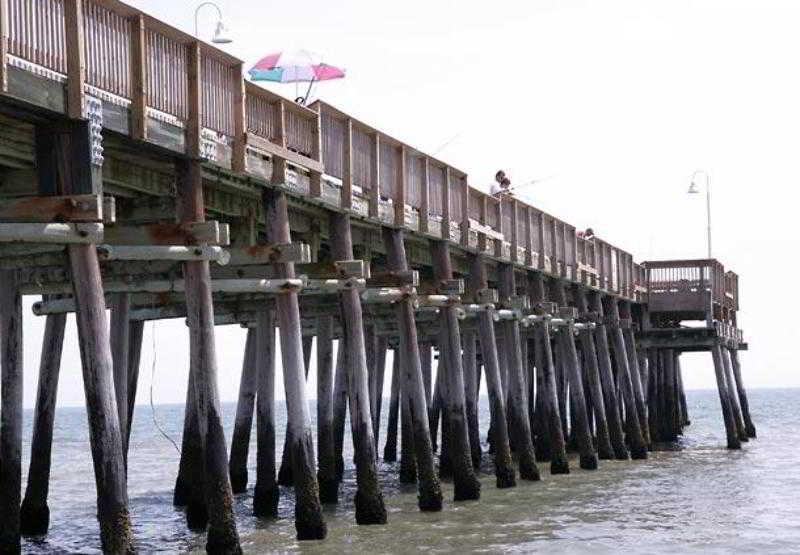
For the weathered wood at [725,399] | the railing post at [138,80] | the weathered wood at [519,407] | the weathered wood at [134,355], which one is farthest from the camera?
the weathered wood at [725,399]

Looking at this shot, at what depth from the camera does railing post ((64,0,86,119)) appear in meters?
16.0

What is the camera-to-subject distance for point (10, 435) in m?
19.9

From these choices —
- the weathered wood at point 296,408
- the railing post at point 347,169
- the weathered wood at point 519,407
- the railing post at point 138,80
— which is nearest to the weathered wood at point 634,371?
the weathered wood at point 519,407

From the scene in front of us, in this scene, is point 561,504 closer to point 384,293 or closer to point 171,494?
point 384,293

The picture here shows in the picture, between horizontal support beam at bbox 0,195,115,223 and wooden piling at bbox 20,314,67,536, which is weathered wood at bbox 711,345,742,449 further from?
horizontal support beam at bbox 0,195,115,223

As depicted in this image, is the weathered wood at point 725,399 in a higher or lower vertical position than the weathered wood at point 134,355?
→ lower

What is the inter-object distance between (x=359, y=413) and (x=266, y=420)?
3428 millimetres

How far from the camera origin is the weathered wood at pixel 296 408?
20719 mm

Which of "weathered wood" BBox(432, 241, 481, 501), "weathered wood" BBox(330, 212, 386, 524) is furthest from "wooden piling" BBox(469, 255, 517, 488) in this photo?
"weathered wood" BBox(330, 212, 386, 524)

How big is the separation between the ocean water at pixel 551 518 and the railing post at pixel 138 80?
20.9 feet

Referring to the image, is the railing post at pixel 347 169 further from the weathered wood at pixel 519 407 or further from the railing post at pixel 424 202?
the weathered wood at pixel 519 407

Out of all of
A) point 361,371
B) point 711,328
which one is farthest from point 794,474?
point 361,371

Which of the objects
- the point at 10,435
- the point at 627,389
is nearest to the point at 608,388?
the point at 627,389

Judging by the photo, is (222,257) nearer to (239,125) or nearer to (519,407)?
(239,125)
